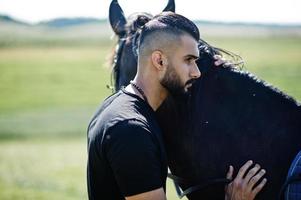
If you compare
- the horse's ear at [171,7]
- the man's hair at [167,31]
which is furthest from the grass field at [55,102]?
the man's hair at [167,31]

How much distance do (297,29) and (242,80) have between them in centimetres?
11496

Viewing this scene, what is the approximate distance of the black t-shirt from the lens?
3.24m

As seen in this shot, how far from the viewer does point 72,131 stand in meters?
26.8

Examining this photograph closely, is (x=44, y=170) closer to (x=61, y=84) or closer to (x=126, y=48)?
(x=126, y=48)

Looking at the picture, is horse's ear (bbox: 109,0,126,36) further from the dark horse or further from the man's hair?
the man's hair

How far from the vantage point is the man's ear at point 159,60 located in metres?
3.55

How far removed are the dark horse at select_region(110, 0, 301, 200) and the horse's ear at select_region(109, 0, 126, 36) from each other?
1179 millimetres

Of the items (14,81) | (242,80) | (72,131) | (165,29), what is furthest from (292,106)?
(14,81)

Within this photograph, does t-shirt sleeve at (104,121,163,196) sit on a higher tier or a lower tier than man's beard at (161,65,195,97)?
lower

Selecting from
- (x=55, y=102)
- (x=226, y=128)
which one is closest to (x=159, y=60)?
(x=226, y=128)

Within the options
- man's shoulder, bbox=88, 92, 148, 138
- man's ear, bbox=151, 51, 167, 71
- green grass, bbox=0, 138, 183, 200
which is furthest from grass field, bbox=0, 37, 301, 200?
man's shoulder, bbox=88, 92, 148, 138

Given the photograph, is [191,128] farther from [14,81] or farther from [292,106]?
[14,81]

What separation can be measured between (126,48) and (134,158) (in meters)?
1.57

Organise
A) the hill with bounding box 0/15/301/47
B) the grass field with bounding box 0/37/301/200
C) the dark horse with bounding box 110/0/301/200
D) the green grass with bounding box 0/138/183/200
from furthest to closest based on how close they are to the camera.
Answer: the hill with bounding box 0/15/301/47 → the grass field with bounding box 0/37/301/200 → the green grass with bounding box 0/138/183/200 → the dark horse with bounding box 110/0/301/200
